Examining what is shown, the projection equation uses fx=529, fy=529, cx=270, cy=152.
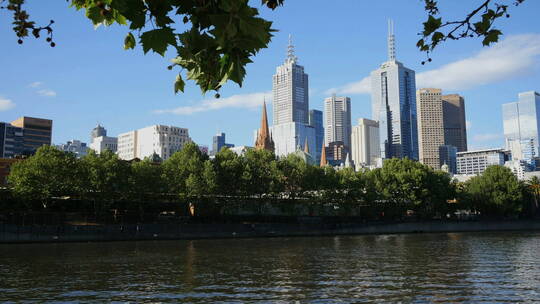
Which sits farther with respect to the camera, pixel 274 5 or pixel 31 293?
pixel 31 293

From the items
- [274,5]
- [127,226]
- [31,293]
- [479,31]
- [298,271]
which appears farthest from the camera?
[127,226]

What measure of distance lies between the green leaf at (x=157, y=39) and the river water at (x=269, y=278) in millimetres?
21192

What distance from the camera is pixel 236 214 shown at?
96.4 m

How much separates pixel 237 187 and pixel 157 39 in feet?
287

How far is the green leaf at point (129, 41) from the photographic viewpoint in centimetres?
503

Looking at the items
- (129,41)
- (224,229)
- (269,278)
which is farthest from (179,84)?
(224,229)

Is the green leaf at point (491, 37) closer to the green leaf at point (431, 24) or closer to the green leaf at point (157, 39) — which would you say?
the green leaf at point (431, 24)

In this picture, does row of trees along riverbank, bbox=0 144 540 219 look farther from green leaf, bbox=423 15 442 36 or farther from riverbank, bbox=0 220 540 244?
green leaf, bbox=423 15 442 36

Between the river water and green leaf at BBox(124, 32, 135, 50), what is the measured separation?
20559 mm

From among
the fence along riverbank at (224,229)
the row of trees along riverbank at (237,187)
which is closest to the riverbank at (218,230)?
the fence along riverbank at (224,229)

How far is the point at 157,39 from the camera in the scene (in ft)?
14.2

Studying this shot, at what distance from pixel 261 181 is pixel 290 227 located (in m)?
9.65

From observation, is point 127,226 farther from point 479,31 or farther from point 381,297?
point 479,31

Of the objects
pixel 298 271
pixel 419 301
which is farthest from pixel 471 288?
pixel 298 271
